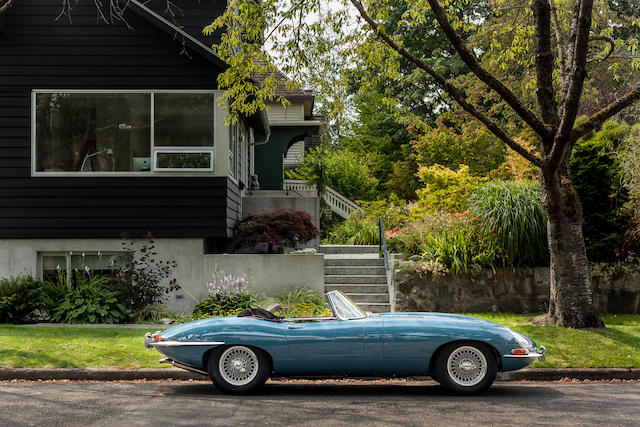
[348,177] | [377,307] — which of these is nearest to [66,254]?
[377,307]

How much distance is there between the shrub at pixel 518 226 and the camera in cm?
1427

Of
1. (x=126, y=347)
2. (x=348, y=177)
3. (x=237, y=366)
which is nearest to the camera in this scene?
(x=237, y=366)

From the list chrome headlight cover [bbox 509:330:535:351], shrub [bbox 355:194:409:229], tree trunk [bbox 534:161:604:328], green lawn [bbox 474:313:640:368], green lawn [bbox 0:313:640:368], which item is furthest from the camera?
shrub [bbox 355:194:409:229]

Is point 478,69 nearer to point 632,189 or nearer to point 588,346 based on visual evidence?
point 588,346

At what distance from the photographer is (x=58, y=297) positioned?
13.7 meters

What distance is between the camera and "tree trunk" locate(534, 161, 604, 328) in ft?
36.8

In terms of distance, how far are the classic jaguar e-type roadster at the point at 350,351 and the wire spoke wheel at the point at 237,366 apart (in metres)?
0.01

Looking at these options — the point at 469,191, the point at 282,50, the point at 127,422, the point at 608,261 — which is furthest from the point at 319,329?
the point at 469,191

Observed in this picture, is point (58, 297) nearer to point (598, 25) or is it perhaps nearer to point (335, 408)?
point (335, 408)

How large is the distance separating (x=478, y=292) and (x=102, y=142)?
824cm

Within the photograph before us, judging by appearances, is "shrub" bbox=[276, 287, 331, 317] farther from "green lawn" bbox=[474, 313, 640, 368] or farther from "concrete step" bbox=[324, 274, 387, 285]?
"green lawn" bbox=[474, 313, 640, 368]

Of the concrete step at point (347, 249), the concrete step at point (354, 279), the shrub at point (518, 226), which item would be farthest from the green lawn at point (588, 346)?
the concrete step at point (347, 249)

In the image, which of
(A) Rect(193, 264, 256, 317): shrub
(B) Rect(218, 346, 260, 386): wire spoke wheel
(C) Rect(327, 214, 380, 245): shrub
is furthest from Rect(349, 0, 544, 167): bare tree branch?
(C) Rect(327, 214, 380, 245): shrub

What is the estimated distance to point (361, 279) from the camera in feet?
50.5
